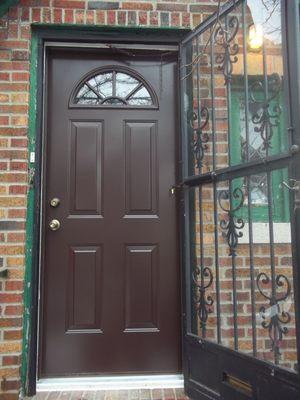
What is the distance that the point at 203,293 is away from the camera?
8.04ft

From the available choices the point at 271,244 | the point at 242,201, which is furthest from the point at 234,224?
the point at 271,244

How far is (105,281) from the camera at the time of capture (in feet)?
8.79

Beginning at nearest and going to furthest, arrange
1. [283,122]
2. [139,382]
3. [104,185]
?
1. [283,122]
2. [139,382]
3. [104,185]

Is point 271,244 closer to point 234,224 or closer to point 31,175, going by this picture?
point 234,224

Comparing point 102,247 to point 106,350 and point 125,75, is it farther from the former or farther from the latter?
point 125,75

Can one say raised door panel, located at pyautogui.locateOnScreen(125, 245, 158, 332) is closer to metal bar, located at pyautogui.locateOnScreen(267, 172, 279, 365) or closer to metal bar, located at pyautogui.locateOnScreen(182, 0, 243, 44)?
metal bar, located at pyautogui.locateOnScreen(267, 172, 279, 365)

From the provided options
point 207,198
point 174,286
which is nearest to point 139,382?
point 174,286

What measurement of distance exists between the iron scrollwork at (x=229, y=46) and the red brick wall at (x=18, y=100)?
420 mm

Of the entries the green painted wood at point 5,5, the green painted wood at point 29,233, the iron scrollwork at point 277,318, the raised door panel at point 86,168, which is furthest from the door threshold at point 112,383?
the green painted wood at point 5,5

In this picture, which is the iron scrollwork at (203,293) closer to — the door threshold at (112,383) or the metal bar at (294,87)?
the door threshold at (112,383)

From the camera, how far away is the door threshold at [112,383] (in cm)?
252

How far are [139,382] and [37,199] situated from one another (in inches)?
57.1

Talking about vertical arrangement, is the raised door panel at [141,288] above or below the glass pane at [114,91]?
below

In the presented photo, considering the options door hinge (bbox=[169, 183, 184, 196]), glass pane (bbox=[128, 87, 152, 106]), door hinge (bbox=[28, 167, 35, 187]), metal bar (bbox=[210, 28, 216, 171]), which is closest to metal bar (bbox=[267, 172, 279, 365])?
metal bar (bbox=[210, 28, 216, 171])
